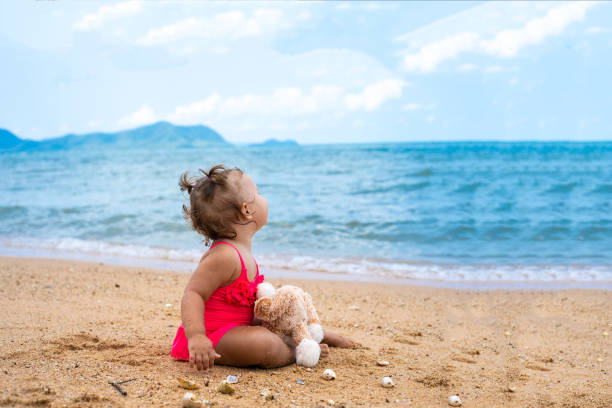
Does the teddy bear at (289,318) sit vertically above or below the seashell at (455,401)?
above

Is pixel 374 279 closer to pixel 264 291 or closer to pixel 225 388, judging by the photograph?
pixel 264 291

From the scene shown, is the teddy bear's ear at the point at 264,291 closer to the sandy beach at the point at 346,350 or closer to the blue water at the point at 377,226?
the sandy beach at the point at 346,350

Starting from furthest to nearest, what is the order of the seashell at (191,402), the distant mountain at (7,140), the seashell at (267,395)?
1. the distant mountain at (7,140)
2. the seashell at (267,395)
3. the seashell at (191,402)

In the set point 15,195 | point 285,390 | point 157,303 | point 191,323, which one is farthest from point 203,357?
point 15,195

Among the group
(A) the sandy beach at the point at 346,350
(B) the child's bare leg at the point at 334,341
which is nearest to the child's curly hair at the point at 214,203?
(A) the sandy beach at the point at 346,350

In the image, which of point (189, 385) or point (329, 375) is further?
point (329, 375)

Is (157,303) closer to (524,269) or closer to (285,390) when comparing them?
(285,390)

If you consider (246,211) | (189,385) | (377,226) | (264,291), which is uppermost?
(246,211)

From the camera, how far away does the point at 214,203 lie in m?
2.78

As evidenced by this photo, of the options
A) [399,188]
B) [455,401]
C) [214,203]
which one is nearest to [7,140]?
[399,188]

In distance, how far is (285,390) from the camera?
2.52m

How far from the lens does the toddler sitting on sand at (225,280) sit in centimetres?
273

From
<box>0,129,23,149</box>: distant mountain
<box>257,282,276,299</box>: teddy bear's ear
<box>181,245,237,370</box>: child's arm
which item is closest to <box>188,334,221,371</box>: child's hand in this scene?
<box>181,245,237,370</box>: child's arm

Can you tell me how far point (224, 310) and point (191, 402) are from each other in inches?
29.5
